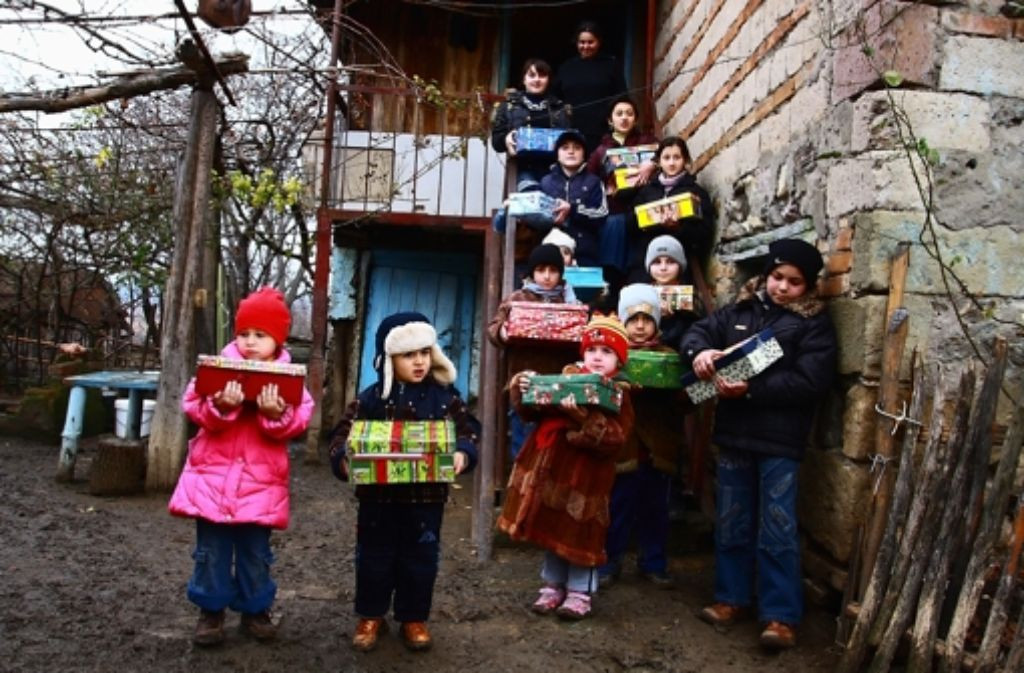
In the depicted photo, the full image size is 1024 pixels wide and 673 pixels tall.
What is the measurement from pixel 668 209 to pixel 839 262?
168 centimetres

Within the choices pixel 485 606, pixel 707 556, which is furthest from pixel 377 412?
pixel 707 556

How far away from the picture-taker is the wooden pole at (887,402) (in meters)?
3.30

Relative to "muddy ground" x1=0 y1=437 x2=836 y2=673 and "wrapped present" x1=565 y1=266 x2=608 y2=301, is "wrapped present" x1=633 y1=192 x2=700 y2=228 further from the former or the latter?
"muddy ground" x1=0 y1=437 x2=836 y2=673

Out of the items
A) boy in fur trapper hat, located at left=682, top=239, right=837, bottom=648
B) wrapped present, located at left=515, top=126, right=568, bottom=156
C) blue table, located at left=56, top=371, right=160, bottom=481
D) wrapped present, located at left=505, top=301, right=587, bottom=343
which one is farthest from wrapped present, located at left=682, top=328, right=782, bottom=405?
blue table, located at left=56, top=371, right=160, bottom=481

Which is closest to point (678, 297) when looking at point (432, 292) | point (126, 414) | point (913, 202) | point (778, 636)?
point (913, 202)

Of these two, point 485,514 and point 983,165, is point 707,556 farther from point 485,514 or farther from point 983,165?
point 983,165

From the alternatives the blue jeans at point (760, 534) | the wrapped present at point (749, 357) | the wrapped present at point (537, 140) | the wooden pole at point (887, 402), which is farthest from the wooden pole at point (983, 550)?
the wrapped present at point (537, 140)

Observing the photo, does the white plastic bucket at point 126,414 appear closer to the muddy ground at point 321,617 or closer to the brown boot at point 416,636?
the muddy ground at point 321,617

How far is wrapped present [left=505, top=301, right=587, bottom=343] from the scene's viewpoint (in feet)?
14.4

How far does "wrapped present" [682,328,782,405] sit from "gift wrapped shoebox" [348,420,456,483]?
125 cm

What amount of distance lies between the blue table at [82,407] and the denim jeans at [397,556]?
4235 millimetres

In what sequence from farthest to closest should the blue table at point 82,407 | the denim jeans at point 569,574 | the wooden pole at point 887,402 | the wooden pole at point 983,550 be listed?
the blue table at point 82,407 → the denim jeans at point 569,574 → the wooden pole at point 887,402 → the wooden pole at point 983,550

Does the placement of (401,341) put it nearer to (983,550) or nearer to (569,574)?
(569,574)

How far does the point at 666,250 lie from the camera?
5027 mm
